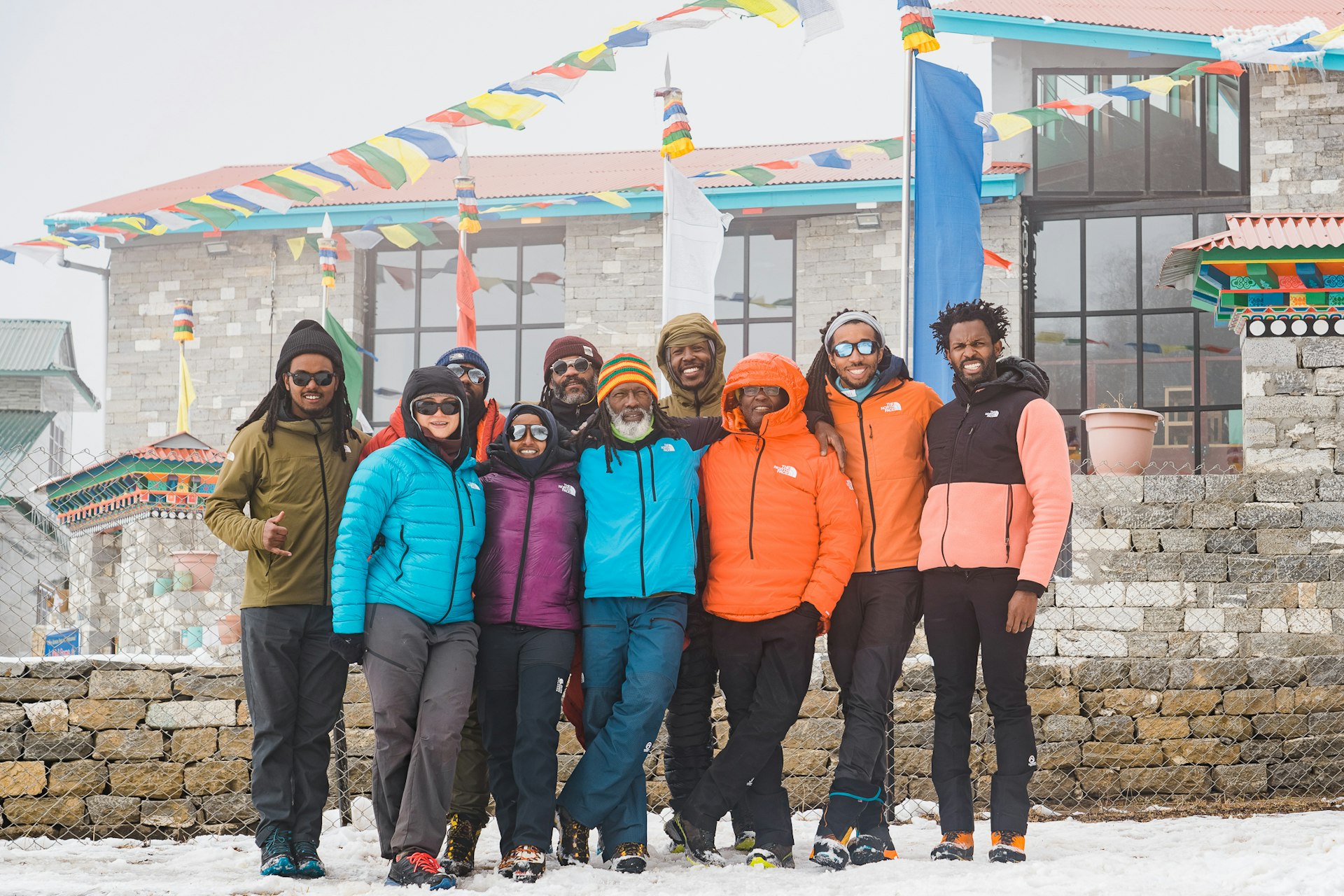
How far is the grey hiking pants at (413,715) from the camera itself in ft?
13.4

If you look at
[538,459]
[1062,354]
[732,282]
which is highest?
[732,282]

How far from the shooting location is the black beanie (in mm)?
4547

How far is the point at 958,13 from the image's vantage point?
12.6m

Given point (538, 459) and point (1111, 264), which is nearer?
point (538, 459)

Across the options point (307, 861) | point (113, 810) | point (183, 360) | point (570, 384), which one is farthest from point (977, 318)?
point (183, 360)

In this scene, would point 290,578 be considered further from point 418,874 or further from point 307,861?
point 418,874

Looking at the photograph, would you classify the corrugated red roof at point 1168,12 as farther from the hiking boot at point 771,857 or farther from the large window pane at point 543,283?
the hiking boot at point 771,857

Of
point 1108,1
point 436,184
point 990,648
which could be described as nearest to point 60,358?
point 436,184

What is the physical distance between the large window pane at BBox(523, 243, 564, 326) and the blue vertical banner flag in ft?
25.3

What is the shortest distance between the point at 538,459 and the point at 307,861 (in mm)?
1645

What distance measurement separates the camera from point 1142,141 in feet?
43.0

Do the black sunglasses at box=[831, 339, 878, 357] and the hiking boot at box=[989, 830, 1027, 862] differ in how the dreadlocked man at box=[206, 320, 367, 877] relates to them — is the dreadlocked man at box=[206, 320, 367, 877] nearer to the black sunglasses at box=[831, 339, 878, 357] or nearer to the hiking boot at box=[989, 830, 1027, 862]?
the black sunglasses at box=[831, 339, 878, 357]

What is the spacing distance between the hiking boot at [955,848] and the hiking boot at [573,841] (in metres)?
1.24

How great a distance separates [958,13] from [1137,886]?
10617mm
